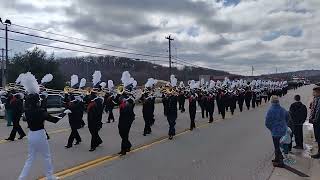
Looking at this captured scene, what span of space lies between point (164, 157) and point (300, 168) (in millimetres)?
3476

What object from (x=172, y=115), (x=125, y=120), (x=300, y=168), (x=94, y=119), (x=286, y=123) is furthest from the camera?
(x=172, y=115)

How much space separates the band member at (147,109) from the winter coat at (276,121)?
25.4 ft

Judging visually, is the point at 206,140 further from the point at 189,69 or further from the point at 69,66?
the point at 189,69

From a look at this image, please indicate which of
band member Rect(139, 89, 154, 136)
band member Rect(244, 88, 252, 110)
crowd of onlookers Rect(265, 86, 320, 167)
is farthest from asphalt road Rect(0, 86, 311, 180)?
band member Rect(244, 88, 252, 110)

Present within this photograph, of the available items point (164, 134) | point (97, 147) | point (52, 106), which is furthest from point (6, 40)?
point (97, 147)

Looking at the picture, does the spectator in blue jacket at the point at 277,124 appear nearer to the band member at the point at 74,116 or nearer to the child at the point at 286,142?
the child at the point at 286,142

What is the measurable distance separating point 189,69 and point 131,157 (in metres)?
106

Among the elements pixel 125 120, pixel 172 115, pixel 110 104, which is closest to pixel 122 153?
pixel 125 120

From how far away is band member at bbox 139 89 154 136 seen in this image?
63.0 ft

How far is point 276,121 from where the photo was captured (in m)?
11.7

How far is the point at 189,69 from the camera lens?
388ft

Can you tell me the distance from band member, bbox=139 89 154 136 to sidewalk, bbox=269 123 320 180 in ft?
20.7

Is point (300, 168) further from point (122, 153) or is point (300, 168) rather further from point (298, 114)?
point (122, 153)

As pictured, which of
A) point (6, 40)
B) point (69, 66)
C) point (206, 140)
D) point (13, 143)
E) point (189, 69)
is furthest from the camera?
point (189, 69)
